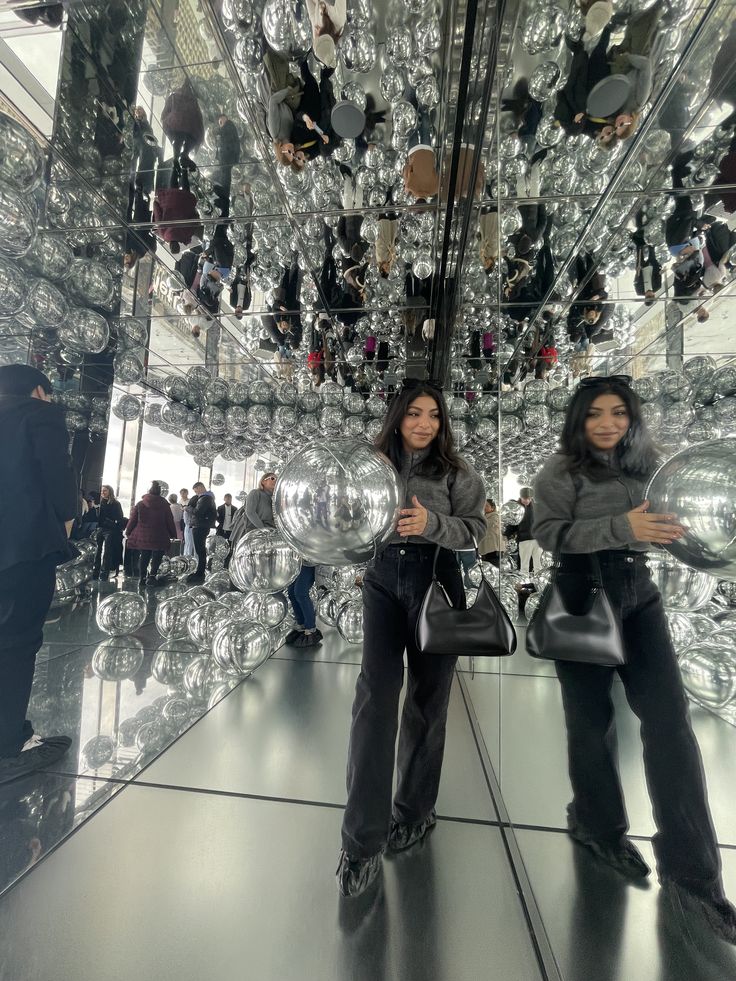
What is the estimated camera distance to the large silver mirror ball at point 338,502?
102 cm

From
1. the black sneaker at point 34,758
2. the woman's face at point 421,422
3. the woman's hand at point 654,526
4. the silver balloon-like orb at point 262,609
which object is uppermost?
the woman's face at point 421,422

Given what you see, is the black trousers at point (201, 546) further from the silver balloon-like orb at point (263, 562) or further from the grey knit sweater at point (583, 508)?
the grey knit sweater at point (583, 508)

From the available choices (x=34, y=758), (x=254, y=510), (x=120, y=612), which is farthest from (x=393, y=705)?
(x=254, y=510)

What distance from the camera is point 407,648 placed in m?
1.32

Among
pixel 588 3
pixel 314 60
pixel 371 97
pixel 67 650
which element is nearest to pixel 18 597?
pixel 67 650

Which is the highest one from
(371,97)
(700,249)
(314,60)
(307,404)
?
(371,97)

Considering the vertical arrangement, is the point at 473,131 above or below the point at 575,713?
above

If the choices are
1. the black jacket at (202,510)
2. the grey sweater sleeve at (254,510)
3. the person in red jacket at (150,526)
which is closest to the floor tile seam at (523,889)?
the grey sweater sleeve at (254,510)

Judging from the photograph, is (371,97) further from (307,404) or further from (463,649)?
(307,404)

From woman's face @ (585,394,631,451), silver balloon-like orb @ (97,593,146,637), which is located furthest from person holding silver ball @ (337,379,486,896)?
silver balloon-like orb @ (97,593,146,637)

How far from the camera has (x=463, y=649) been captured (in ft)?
3.72

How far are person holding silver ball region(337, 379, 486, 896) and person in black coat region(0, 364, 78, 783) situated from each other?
1372 mm

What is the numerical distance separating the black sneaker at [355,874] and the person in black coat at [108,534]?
12.3 feet

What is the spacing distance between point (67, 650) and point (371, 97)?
362 centimetres
